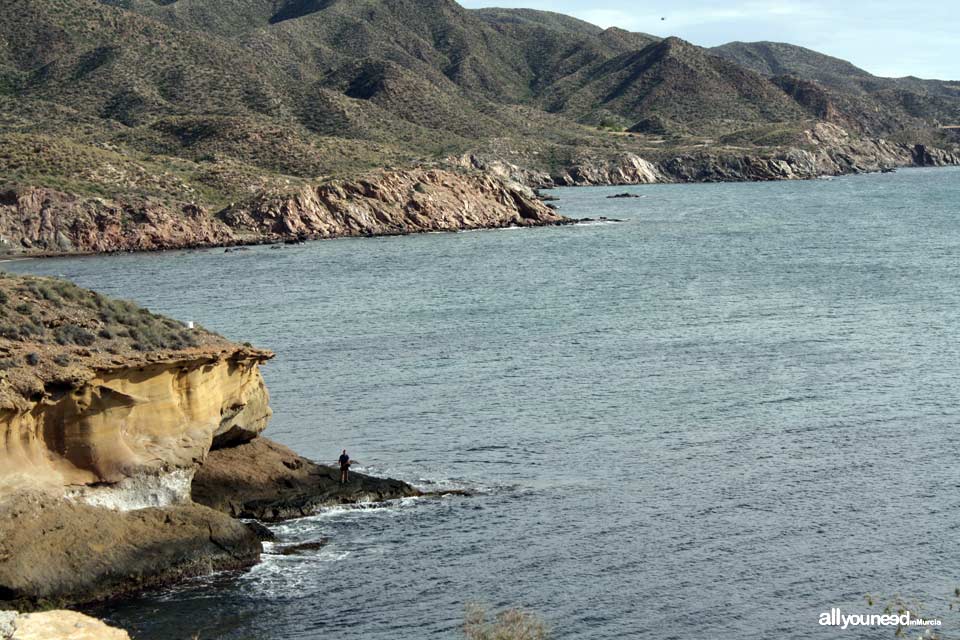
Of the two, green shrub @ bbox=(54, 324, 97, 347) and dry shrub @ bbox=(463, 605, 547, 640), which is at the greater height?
green shrub @ bbox=(54, 324, 97, 347)

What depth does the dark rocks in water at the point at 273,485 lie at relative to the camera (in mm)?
29984

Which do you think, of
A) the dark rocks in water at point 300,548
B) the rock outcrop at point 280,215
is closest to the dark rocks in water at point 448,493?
the dark rocks in water at point 300,548

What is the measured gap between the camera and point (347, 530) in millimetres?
29359

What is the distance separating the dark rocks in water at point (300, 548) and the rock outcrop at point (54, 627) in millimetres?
8458

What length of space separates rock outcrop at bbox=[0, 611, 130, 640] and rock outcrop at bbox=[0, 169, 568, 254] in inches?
3064

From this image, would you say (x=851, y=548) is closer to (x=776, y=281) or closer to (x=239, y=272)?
(x=776, y=281)

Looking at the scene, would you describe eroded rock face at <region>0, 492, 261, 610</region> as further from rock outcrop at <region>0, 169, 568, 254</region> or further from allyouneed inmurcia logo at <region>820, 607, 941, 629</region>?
rock outcrop at <region>0, 169, 568, 254</region>

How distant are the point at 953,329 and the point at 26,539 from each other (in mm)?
41140

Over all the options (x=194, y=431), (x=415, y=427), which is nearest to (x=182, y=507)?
(x=194, y=431)

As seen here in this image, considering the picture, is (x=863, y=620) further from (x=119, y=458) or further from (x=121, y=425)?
(x=121, y=425)

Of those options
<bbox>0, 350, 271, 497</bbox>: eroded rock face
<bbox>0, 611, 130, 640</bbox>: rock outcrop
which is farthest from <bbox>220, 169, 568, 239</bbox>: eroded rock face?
<bbox>0, 611, 130, 640</bbox>: rock outcrop

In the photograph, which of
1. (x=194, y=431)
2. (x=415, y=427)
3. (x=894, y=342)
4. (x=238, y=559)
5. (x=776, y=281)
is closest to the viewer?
(x=238, y=559)

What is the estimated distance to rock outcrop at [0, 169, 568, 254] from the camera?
9606 centimetres

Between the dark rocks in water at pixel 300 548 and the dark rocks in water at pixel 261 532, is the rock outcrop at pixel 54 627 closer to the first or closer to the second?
the dark rocks in water at pixel 300 548
